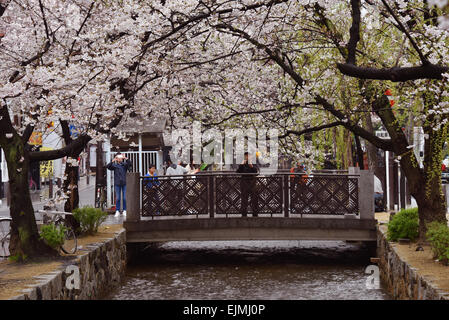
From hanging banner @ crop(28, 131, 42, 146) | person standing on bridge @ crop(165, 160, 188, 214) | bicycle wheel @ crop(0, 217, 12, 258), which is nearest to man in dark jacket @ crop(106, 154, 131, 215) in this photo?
hanging banner @ crop(28, 131, 42, 146)

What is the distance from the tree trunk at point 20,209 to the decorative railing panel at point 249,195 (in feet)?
19.4

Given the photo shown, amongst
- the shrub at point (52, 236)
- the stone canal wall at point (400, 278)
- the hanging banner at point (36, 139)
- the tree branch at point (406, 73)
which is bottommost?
the stone canal wall at point (400, 278)

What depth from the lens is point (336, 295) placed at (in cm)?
1471

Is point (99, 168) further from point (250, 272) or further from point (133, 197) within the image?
point (250, 272)

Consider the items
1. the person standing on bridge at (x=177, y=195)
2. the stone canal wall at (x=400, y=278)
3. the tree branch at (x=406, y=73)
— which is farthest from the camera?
the person standing on bridge at (x=177, y=195)

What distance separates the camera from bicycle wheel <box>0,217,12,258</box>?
535 inches

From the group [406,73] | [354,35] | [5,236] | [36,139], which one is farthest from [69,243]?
[406,73]

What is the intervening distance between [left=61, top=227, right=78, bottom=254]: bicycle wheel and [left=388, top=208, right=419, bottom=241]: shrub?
719 centimetres

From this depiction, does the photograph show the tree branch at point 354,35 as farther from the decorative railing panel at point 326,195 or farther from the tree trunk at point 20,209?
the decorative railing panel at point 326,195

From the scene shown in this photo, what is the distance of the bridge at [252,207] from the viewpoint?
18594mm

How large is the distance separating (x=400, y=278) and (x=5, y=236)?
787 cm

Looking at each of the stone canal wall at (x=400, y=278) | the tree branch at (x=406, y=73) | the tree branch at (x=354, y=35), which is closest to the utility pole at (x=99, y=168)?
the stone canal wall at (x=400, y=278)
